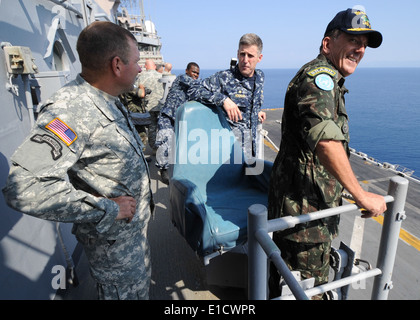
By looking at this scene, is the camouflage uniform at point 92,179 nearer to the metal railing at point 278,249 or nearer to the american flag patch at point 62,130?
the american flag patch at point 62,130

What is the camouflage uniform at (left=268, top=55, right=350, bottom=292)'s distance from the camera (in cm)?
118

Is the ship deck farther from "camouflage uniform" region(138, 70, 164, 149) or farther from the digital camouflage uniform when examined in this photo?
the digital camouflage uniform

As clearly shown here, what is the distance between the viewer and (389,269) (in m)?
1.23

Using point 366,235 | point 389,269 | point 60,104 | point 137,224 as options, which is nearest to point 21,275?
point 137,224

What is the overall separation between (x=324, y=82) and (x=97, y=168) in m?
1.12

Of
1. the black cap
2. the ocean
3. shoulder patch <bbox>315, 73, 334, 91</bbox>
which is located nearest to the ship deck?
shoulder patch <bbox>315, 73, 334, 91</bbox>

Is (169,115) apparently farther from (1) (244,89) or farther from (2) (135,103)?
(2) (135,103)

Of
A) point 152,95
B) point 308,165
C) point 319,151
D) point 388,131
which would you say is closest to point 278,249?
point 319,151

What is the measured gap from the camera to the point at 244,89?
2803mm

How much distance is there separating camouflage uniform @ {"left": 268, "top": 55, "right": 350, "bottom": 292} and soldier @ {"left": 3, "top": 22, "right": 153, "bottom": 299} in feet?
2.60

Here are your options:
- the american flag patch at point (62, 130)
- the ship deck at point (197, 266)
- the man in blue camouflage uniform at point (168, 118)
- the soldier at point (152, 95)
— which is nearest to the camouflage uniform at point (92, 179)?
the american flag patch at point (62, 130)

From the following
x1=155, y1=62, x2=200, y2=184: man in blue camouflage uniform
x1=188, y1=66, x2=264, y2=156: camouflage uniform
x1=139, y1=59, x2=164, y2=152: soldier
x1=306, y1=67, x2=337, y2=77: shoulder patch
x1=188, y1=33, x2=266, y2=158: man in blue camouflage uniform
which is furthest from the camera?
x1=139, y1=59, x2=164, y2=152: soldier

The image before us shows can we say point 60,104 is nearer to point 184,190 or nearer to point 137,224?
point 137,224

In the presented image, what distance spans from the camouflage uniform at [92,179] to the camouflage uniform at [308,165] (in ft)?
2.60
